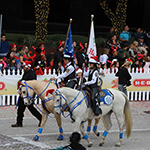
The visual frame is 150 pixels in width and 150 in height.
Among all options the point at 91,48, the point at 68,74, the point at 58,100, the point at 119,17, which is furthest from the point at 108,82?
the point at 119,17

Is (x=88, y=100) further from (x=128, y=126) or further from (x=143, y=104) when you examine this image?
(x=143, y=104)

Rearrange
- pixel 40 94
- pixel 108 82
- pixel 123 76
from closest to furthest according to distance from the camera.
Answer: pixel 40 94, pixel 123 76, pixel 108 82

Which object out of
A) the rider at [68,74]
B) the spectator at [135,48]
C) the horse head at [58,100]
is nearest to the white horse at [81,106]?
the horse head at [58,100]

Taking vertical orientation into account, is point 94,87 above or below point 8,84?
above

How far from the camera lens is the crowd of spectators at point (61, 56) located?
16.8m

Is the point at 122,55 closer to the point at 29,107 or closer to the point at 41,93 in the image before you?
the point at 29,107

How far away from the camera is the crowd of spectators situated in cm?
1678

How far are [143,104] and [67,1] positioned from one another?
12.5 meters

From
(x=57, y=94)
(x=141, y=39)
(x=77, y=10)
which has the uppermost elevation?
(x=77, y=10)

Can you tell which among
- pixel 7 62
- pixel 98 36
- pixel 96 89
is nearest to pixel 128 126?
pixel 96 89

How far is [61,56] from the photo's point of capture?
18.4 metres

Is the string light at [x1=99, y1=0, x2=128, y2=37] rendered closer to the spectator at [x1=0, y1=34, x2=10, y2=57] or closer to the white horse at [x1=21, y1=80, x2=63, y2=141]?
the spectator at [x1=0, y1=34, x2=10, y2=57]

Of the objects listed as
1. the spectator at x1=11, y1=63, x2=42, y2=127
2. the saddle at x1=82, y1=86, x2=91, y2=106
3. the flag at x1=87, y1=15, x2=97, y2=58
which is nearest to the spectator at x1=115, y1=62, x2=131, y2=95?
the flag at x1=87, y1=15, x2=97, y2=58

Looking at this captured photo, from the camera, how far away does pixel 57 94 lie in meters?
9.95
